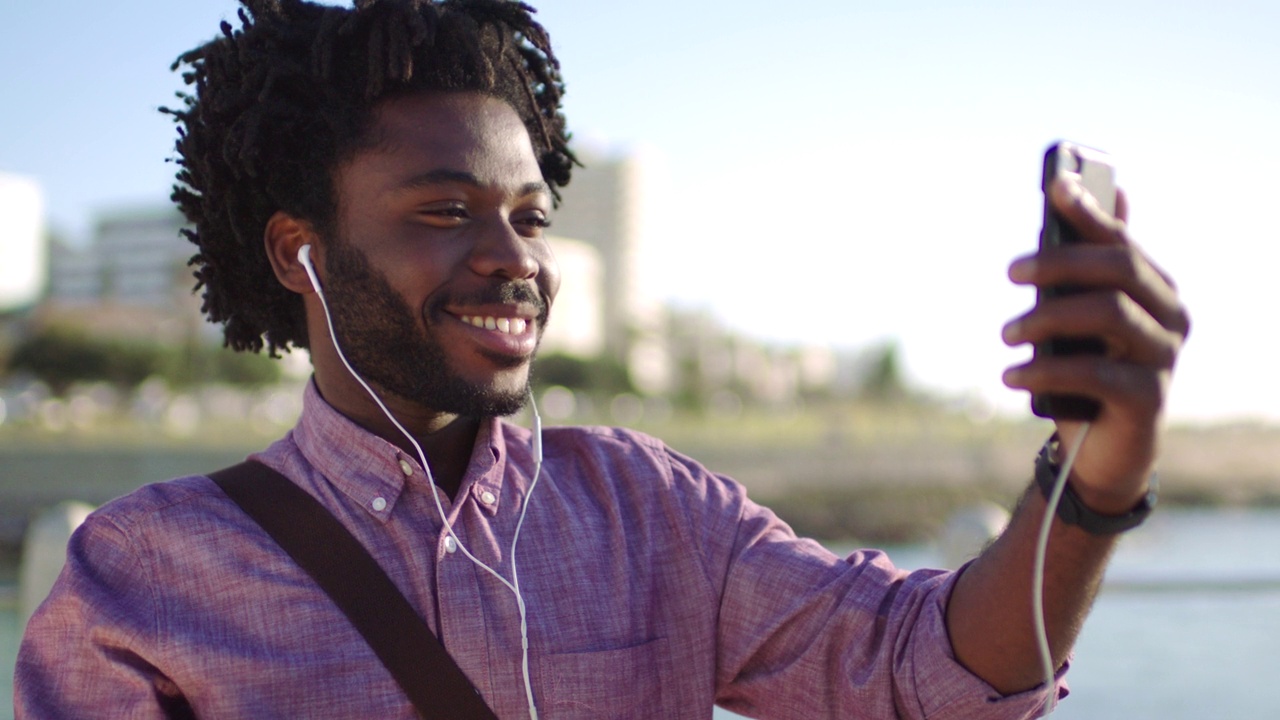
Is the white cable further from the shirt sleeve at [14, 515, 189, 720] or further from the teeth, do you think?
the shirt sleeve at [14, 515, 189, 720]

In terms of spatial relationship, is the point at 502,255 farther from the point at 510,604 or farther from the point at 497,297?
the point at 510,604

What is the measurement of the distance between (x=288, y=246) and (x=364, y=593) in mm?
792

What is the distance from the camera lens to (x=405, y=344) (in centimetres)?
197

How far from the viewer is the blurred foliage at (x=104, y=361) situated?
51.6 metres

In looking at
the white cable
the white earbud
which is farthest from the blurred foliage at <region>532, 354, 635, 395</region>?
the white cable

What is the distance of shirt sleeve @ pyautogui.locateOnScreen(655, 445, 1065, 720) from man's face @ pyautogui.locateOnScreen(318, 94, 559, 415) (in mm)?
468

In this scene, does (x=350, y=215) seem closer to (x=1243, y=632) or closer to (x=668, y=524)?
(x=668, y=524)

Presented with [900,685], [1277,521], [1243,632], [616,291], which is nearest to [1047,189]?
[900,685]

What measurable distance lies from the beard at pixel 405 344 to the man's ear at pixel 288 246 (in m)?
0.17

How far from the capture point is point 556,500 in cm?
209

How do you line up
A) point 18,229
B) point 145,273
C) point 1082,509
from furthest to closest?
point 145,273 → point 18,229 → point 1082,509

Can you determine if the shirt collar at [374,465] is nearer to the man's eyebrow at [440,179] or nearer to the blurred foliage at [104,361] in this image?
the man's eyebrow at [440,179]

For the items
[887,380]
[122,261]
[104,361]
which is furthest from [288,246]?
[122,261]

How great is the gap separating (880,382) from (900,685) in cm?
7615
